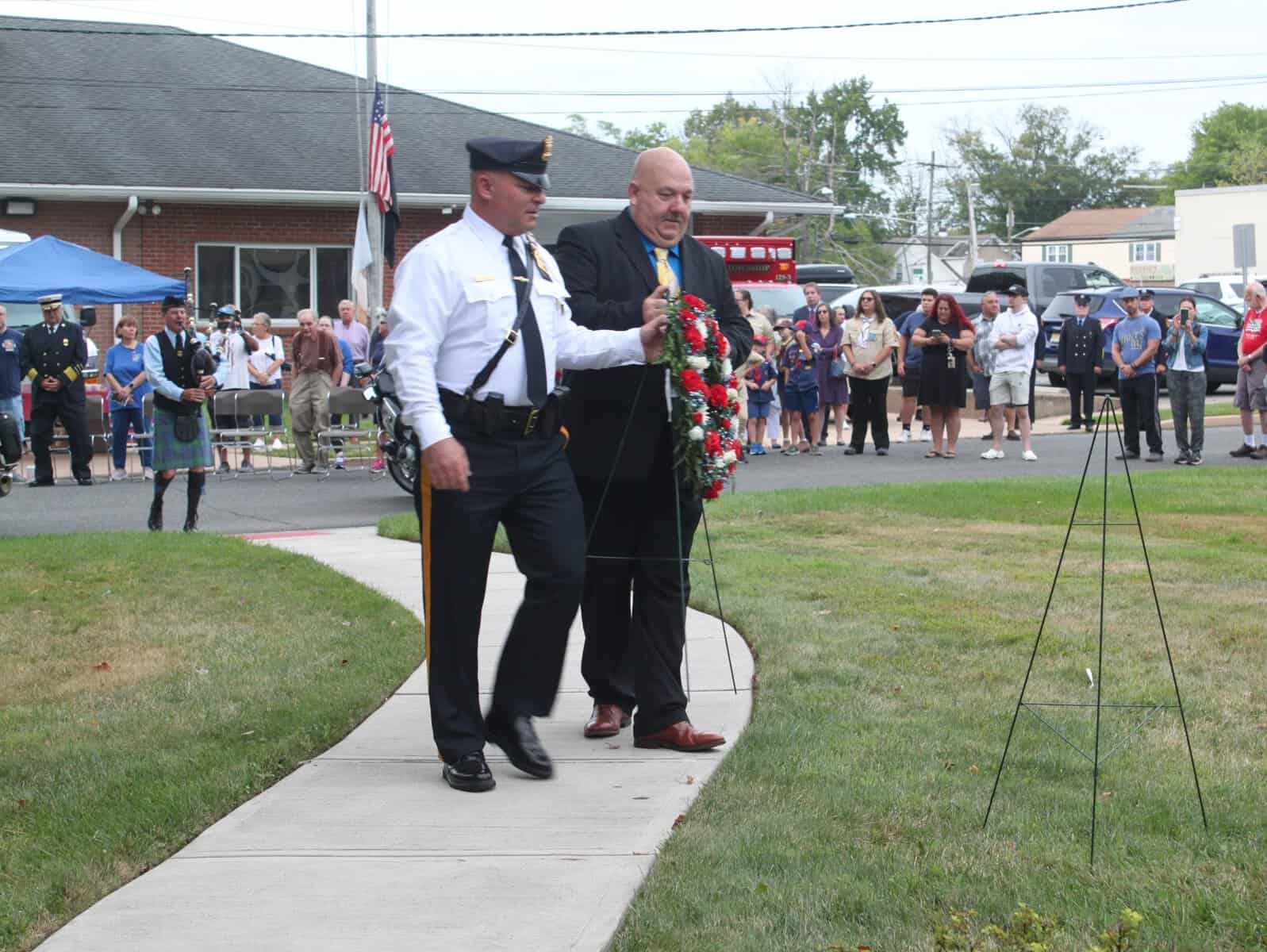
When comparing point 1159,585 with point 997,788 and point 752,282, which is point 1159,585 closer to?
point 997,788

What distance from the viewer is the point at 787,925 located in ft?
13.4

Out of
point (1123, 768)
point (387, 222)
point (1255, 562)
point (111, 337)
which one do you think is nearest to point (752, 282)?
point (387, 222)

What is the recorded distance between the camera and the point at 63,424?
63.6 ft

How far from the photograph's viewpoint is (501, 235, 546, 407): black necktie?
18.2ft

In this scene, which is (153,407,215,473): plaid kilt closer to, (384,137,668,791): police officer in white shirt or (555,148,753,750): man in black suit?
(555,148,753,750): man in black suit

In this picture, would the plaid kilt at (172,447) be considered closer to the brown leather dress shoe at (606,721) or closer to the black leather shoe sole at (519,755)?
the brown leather dress shoe at (606,721)

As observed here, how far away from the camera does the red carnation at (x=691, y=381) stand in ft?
19.0

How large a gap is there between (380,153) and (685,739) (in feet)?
64.8

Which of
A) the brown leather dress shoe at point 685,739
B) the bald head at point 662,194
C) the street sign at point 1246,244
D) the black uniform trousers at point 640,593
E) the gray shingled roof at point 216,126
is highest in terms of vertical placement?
the gray shingled roof at point 216,126

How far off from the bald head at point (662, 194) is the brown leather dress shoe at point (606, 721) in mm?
1812

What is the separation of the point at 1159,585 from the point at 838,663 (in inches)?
119

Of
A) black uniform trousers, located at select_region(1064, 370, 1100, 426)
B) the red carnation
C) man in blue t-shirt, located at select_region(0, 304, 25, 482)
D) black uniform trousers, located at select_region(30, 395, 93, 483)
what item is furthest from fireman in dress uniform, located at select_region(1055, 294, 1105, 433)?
the red carnation

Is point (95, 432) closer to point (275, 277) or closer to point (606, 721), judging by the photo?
point (275, 277)

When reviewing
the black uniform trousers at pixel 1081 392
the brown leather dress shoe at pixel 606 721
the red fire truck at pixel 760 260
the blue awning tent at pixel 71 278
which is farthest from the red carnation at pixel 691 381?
the red fire truck at pixel 760 260
